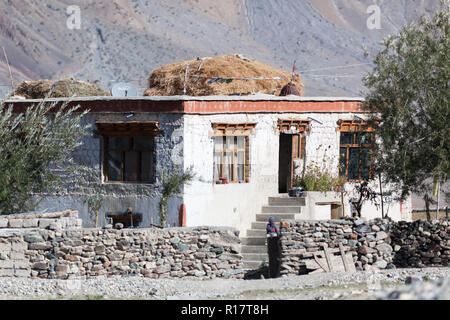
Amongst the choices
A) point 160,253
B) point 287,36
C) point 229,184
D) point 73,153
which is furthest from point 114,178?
point 287,36

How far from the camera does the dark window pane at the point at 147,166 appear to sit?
87.4ft

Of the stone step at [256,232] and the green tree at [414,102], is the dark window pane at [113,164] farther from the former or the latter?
the green tree at [414,102]

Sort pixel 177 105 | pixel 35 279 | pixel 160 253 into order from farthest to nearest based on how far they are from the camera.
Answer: pixel 177 105 < pixel 160 253 < pixel 35 279

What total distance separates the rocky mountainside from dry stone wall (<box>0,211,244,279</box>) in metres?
63.7

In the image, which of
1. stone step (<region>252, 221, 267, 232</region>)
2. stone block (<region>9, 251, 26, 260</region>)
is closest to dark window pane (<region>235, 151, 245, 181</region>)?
stone step (<region>252, 221, 267, 232</region>)

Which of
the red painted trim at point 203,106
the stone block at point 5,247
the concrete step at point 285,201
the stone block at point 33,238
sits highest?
the red painted trim at point 203,106

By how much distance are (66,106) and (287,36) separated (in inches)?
3191

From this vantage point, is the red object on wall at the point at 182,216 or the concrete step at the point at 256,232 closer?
the red object on wall at the point at 182,216

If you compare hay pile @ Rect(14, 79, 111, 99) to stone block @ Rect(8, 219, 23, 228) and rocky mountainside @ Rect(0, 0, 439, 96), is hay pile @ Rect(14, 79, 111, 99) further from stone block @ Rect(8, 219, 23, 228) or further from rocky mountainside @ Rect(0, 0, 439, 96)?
rocky mountainside @ Rect(0, 0, 439, 96)

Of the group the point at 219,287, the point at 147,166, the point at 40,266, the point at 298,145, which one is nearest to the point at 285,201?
the point at 298,145

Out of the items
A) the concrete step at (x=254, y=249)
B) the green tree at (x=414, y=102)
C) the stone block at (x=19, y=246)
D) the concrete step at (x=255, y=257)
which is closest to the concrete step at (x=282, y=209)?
the concrete step at (x=254, y=249)

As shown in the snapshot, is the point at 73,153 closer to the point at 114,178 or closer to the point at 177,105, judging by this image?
the point at 114,178

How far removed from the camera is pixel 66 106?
27.0 m

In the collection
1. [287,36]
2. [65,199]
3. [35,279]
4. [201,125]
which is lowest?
[35,279]
